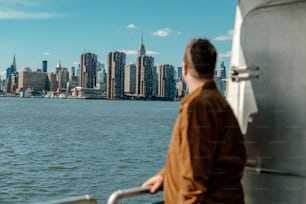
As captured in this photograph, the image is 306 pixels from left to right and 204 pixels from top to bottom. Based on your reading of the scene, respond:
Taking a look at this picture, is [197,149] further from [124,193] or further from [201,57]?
[124,193]

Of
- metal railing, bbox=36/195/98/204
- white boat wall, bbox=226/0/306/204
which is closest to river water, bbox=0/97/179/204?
white boat wall, bbox=226/0/306/204

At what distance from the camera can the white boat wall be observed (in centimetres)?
321

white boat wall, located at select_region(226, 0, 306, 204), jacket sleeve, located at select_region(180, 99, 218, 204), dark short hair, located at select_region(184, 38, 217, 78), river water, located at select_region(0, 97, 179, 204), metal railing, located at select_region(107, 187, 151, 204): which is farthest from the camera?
river water, located at select_region(0, 97, 179, 204)

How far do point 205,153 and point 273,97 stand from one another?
1.24 m

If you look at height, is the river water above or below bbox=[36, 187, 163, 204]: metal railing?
below

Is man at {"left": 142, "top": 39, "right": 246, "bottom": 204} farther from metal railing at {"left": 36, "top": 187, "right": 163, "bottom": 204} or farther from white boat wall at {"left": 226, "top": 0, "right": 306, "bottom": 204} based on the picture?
white boat wall at {"left": 226, "top": 0, "right": 306, "bottom": 204}

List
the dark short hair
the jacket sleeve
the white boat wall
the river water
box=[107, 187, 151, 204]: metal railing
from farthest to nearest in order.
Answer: the river water
the white boat wall
box=[107, 187, 151, 204]: metal railing
the dark short hair
the jacket sleeve

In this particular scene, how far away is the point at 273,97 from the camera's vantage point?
131 inches

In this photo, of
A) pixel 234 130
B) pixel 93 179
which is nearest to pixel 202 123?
pixel 234 130

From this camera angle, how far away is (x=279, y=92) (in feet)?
10.8

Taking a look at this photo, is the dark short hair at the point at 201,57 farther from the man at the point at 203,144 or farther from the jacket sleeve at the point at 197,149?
the jacket sleeve at the point at 197,149

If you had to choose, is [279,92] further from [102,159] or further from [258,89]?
[102,159]

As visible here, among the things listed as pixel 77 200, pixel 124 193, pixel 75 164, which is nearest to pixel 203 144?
pixel 124 193

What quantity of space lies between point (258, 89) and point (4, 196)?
48.9 ft
